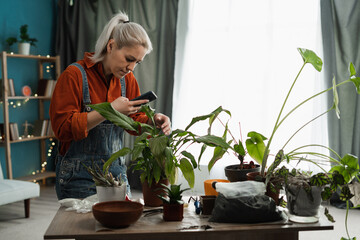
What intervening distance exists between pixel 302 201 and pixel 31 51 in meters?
4.49

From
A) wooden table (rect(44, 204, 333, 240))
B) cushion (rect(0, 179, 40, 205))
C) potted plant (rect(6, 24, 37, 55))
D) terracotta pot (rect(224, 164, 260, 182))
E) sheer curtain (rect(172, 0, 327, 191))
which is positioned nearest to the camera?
wooden table (rect(44, 204, 333, 240))

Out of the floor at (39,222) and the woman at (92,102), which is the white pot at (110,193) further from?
the floor at (39,222)

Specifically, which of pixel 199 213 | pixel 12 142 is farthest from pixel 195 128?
pixel 199 213

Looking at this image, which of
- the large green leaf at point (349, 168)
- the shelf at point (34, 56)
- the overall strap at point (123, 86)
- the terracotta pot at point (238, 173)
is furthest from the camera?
the shelf at point (34, 56)

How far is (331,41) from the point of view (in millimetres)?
4188

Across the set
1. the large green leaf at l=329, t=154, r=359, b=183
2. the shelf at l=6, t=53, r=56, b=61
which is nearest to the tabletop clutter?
the large green leaf at l=329, t=154, r=359, b=183

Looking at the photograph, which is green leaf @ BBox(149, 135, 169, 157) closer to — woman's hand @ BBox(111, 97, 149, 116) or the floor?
woman's hand @ BBox(111, 97, 149, 116)

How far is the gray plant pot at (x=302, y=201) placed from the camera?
1313 mm

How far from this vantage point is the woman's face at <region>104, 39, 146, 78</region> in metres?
1.82

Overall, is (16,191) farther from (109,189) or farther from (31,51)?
(109,189)

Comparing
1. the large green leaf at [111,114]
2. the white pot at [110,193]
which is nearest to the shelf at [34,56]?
the large green leaf at [111,114]

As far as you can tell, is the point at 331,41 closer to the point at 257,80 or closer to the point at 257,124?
the point at 257,80

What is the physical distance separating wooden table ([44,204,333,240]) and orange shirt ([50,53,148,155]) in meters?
0.41

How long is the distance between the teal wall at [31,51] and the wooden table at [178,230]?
370 cm
